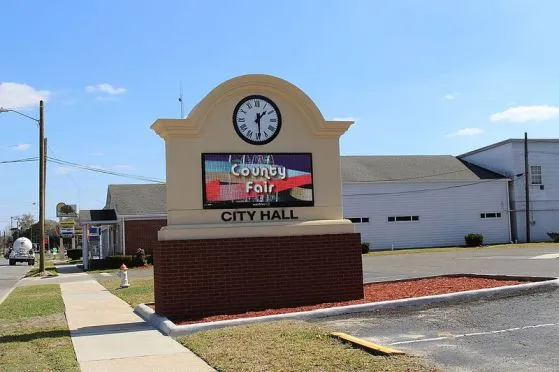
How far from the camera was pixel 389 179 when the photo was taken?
42.7 metres

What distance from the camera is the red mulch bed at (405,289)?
10.9 metres

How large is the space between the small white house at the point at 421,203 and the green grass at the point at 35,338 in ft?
90.9

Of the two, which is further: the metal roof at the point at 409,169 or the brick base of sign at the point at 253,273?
the metal roof at the point at 409,169

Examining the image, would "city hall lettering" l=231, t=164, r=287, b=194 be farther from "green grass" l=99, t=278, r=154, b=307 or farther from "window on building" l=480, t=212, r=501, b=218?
"window on building" l=480, t=212, r=501, b=218

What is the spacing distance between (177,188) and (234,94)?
2233 mm

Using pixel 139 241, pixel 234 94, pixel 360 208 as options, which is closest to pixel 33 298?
pixel 234 94

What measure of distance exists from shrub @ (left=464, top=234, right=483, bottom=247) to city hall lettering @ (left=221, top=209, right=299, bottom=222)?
3243 cm

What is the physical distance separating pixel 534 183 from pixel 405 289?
118 ft

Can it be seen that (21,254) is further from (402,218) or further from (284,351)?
Answer: (284,351)

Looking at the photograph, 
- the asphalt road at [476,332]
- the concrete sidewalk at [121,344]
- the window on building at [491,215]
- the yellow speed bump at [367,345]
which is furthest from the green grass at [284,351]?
the window on building at [491,215]

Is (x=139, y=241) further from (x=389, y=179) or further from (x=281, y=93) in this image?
(x=281, y=93)

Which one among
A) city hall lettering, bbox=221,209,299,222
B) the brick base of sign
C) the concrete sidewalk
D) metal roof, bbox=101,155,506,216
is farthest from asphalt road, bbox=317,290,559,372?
metal roof, bbox=101,155,506,216

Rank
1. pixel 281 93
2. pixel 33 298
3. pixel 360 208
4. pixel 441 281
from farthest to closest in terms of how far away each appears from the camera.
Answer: pixel 360 208 < pixel 33 298 < pixel 441 281 < pixel 281 93

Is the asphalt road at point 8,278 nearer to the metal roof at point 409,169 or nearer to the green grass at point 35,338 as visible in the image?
the green grass at point 35,338
